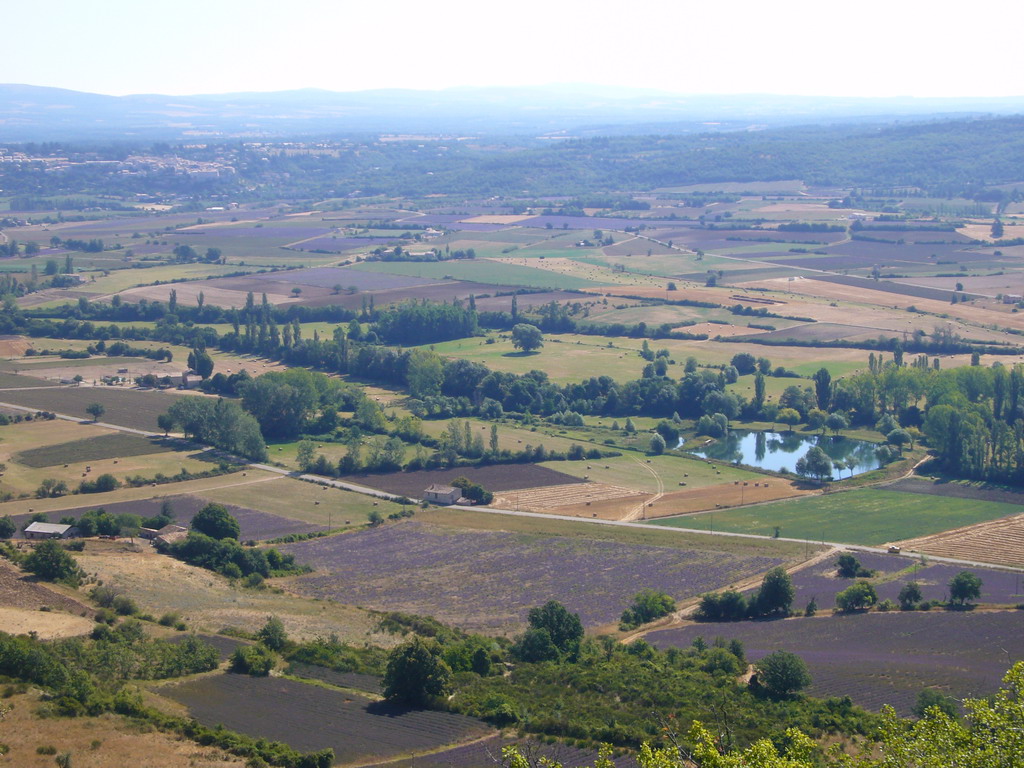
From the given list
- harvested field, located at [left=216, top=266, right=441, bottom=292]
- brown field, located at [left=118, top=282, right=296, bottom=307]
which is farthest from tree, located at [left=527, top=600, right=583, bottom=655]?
harvested field, located at [left=216, top=266, right=441, bottom=292]

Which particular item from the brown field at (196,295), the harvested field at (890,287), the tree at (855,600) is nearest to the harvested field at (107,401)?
the brown field at (196,295)

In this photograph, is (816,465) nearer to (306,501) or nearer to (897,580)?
(897,580)

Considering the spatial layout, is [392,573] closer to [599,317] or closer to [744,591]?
A: [744,591]

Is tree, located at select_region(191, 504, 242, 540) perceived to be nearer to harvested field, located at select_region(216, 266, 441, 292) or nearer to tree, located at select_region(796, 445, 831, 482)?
tree, located at select_region(796, 445, 831, 482)

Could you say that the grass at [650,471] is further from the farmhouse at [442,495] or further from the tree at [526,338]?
the tree at [526,338]

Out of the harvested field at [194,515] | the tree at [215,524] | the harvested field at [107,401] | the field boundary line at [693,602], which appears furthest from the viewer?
the harvested field at [107,401]

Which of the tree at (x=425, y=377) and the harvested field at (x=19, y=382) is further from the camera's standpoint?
the harvested field at (x=19, y=382)
